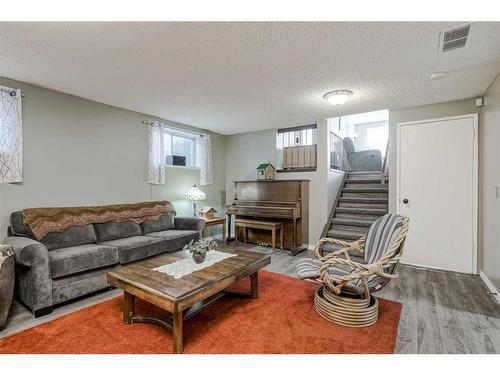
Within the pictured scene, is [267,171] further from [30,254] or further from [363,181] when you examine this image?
[30,254]

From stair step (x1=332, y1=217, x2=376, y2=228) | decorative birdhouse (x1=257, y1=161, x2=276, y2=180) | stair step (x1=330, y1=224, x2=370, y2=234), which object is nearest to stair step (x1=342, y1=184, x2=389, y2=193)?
stair step (x1=332, y1=217, x2=376, y2=228)

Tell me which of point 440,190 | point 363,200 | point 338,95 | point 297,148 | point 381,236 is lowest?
point 381,236

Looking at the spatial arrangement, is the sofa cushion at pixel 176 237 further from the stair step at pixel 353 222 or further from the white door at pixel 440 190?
the white door at pixel 440 190

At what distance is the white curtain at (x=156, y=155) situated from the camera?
420 cm

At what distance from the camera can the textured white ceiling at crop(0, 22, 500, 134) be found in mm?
1909

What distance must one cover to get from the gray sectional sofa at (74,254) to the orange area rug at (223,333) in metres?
0.28

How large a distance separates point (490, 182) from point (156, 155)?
4599 mm

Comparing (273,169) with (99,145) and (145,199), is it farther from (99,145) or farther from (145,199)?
(99,145)

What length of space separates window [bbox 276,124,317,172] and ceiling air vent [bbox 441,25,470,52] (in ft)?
8.54

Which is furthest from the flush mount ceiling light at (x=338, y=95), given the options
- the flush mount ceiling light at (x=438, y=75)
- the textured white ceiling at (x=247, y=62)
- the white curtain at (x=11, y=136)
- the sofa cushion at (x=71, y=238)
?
the white curtain at (x=11, y=136)

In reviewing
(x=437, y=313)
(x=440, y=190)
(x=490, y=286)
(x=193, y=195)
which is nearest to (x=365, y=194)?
(x=440, y=190)

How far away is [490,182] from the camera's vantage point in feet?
9.48
